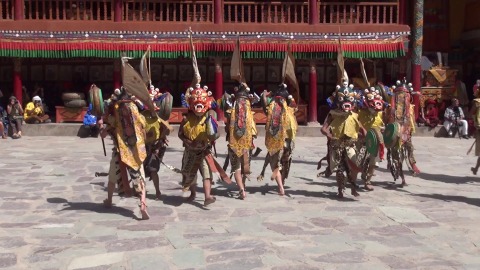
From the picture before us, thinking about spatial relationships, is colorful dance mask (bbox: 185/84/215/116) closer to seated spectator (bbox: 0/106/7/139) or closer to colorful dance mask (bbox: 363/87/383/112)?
colorful dance mask (bbox: 363/87/383/112)

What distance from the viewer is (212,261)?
6000mm

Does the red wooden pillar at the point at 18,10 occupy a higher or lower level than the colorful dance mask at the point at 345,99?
higher

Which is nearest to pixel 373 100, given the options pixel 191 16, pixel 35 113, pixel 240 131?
pixel 240 131

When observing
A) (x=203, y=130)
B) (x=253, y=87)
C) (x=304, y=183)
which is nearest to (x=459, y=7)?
(x=253, y=87)

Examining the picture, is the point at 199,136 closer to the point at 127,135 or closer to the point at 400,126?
the point at 127,135

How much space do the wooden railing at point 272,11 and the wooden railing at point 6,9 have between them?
21.0ft

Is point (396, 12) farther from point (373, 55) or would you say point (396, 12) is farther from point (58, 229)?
point (58, 229)

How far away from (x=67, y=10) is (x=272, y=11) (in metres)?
6.36

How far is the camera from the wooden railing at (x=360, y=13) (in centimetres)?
1916

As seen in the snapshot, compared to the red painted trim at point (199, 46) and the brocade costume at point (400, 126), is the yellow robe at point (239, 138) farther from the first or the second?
the red painted trim at point (199, 46)

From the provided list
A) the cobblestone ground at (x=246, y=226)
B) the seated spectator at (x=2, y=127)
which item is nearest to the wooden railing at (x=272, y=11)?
the seated spectator at (x=2, y=127)

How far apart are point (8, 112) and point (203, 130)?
36.0 feet

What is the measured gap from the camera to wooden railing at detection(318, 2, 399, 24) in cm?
1916

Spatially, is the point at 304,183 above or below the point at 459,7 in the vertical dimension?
below
